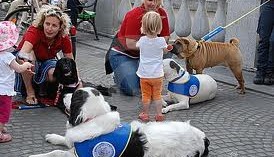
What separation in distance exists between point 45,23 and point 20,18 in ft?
20.5

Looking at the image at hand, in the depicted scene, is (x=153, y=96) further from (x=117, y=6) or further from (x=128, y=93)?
(x=117, y=6)

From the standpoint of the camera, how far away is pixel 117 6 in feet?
41.4

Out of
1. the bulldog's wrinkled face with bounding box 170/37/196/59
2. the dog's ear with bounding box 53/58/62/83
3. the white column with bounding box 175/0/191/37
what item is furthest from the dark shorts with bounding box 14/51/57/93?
the white column with bounding box 175/0/191/37

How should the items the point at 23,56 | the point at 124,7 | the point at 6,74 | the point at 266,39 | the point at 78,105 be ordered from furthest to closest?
the point at 124,7, the point at 266,39, the point at 23,56, the point at 6,74, the point at 78,105

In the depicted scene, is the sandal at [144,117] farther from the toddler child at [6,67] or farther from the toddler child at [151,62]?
the toddler child at [6,67]

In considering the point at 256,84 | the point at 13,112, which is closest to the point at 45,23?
the point at 13,112

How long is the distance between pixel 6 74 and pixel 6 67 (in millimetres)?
71

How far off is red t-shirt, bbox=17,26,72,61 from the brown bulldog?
160cm

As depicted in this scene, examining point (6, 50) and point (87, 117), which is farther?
point (6, 50)

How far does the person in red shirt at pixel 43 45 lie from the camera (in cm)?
620

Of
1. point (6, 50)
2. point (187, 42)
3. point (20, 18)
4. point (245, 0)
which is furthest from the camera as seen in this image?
point (20, 18)

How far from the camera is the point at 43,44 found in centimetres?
647

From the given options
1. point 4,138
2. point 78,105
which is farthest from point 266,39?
point 78,105

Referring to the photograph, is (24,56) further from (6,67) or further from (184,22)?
(184,22)
